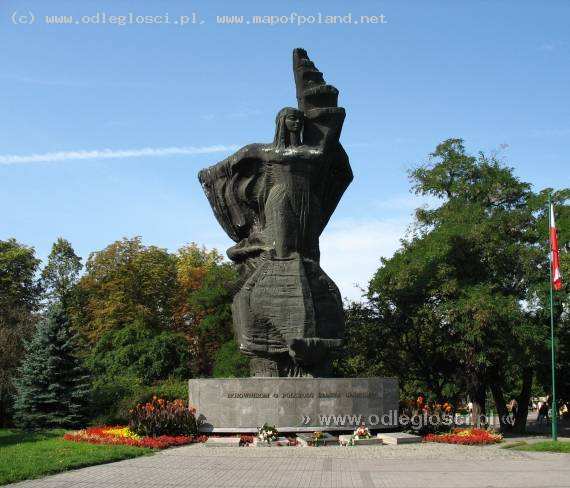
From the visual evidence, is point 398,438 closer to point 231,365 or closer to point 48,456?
point 48,456

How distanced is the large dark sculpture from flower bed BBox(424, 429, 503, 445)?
3067 mm

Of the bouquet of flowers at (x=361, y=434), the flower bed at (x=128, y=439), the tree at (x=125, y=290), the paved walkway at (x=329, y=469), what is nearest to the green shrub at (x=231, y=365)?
the tree at (x=125, y=290)

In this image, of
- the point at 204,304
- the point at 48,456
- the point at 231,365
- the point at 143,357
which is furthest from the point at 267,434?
the point at 204,304

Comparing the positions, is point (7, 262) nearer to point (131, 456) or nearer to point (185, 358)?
point (185, 358)

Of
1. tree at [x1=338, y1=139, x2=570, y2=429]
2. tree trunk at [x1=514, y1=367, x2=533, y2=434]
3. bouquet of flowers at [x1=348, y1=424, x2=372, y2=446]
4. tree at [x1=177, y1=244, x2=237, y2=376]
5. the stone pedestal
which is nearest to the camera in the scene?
bouquet of flowers at [x1=348, y1=424, x2=372, y2=446]

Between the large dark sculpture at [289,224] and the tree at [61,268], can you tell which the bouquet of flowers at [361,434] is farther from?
the tree at [61,268]

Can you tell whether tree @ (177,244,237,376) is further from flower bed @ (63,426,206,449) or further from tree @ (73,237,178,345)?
flower bed @ (63,426,206,449)

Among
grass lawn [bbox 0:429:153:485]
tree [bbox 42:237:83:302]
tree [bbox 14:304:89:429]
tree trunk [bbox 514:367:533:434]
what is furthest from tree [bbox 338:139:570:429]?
tree [bbox 42:237:83:302]

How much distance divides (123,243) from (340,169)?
1158 inches

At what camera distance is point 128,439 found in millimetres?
15000

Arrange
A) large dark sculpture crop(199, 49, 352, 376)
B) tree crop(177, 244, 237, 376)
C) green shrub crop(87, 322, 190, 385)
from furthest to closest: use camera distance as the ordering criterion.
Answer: tree crop(177, 244, 237, 376) → green shrub crop(87, 322, 190, 385) → large dark sculpture crop(199, 49, 352, 376)

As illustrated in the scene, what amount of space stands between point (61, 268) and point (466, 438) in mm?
39711

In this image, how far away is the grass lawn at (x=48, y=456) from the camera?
1073cm

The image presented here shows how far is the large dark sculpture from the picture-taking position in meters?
17.3
